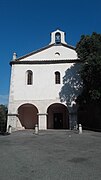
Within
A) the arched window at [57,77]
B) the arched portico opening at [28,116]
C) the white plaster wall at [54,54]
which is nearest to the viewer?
the arched window at [57,77]

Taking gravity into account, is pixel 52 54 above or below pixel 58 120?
above

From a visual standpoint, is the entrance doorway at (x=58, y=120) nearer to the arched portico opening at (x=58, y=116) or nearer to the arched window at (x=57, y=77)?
the arched portico opening at (x=58, y=116)

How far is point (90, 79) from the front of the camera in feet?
74.1

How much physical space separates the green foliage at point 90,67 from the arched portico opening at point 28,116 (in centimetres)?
714

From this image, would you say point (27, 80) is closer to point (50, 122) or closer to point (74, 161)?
point (50, 122)

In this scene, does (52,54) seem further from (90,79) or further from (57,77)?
(90,79)

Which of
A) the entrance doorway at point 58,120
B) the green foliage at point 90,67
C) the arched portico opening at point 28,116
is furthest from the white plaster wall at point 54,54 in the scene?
the entrance doorway at point 58,120

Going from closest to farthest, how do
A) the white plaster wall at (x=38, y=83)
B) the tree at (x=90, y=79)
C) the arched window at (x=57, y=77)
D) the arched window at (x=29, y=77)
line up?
1. the tree at (x=90, y=79)
2. the white plaster wall at (x=38, y=83)
3. the arched window at (x=57, y=77)
4. the arched window at (x=29, y=77)

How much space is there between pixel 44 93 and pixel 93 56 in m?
7.95

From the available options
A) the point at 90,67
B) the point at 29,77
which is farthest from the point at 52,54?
the point at 90,67

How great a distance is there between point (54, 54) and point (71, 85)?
4833 mm

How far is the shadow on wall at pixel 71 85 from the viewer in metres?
26.2

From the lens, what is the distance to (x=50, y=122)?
29.0 metres

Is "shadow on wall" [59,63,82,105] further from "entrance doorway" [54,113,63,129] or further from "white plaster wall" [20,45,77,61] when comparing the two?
"entrance doorway" [54,113,63,129]
